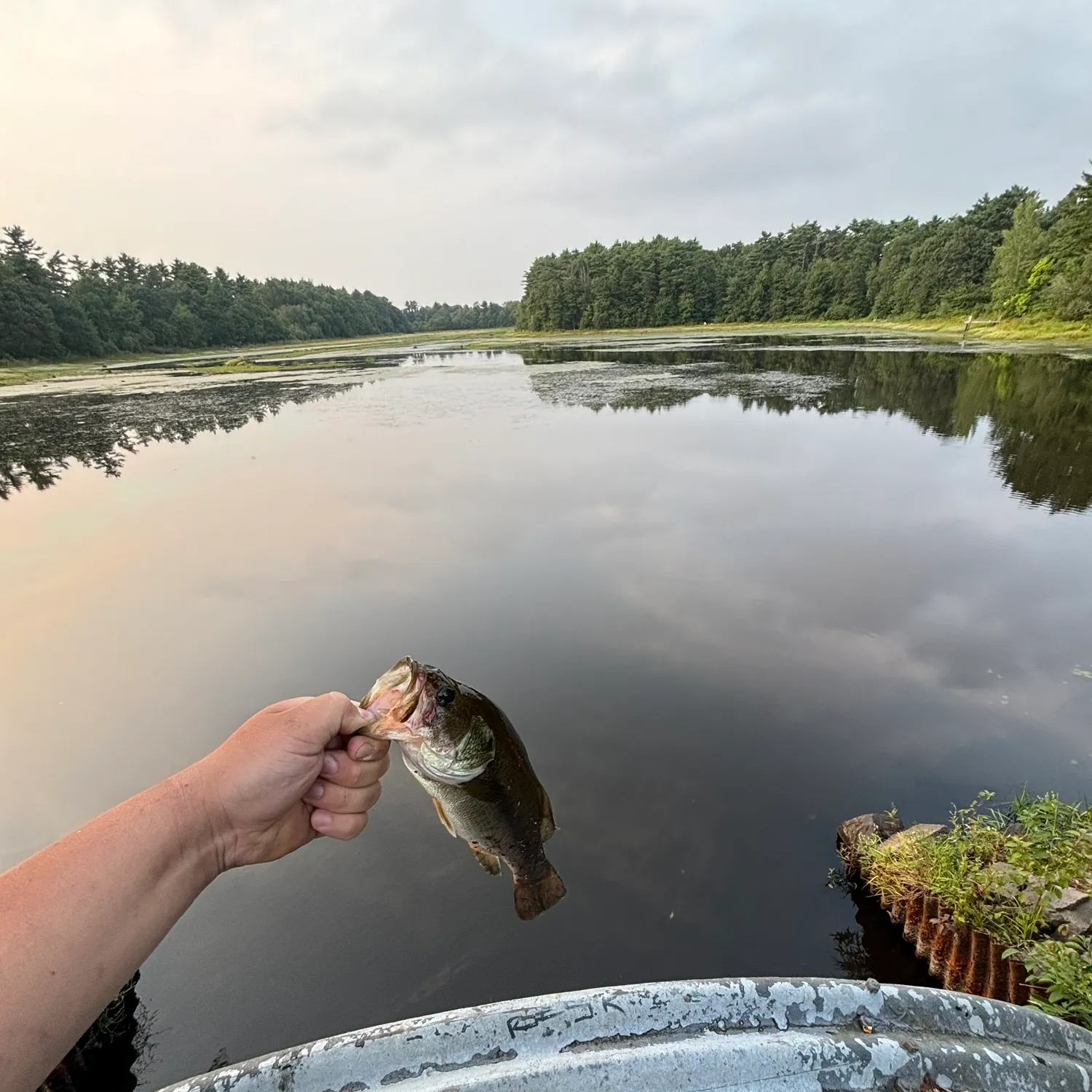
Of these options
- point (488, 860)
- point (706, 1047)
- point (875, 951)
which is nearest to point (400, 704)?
point (488, 860)

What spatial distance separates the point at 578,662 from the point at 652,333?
76.5 metres

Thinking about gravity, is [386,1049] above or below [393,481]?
above

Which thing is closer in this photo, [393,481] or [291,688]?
[291,688]

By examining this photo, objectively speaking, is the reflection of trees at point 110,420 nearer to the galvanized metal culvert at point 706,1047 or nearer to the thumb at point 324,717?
the thumb at point 324,717

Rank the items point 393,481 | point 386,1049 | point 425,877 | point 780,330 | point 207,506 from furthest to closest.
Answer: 1. point 780,330
2. point 393,481
3. point 207,506
4. point 425,877
5. point 386,1049

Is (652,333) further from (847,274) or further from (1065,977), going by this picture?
(1065,977)

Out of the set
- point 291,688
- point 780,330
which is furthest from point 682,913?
point 780,330

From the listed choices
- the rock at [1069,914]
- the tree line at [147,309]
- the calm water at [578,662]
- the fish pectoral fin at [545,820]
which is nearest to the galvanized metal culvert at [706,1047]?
Result: the fish pectoral fin at [545,820]

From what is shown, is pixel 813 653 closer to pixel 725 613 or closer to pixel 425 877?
pixel 725 613

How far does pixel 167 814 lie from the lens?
5.61ft

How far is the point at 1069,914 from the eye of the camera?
3375mm

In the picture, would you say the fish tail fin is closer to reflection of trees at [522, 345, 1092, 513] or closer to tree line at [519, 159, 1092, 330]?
reflection of trees at [522, 345, 1092, 513]

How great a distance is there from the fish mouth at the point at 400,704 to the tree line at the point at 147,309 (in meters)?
74.1

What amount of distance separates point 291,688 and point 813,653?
588 centimetres
